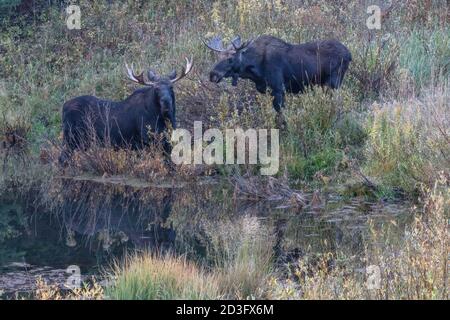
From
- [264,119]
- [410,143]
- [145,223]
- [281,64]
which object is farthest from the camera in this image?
[281,64]

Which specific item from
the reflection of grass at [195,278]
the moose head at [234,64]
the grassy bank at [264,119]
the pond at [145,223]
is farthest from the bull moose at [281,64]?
the reflection of grass at [195,278]

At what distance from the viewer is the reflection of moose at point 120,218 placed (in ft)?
36.4

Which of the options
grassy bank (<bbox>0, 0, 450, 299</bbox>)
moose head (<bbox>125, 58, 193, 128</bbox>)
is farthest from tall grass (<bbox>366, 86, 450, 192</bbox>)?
moose head (<bbox>125, 58, 193, 128</bbox>)

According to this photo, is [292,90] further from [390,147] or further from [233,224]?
[233,224]

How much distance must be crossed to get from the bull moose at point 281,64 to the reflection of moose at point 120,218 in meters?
2.63

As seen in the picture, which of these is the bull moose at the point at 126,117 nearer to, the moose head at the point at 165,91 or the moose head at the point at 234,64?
the moose head at the point at 165,91

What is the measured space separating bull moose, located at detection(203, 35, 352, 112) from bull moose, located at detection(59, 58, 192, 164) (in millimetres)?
757

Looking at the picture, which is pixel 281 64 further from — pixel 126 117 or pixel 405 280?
pixel 405 280

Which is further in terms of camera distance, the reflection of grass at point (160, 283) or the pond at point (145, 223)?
the pond at point (145, 223)

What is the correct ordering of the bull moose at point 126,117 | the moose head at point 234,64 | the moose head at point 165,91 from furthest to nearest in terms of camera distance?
the moose head at point 234,64, the bull moose at point 126,117, the moose head at point 165,91

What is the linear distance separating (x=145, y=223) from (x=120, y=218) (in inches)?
19.6

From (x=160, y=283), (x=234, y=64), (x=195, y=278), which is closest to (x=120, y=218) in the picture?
(x=234, y=64)

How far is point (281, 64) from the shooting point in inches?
614

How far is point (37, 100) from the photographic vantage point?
19.9 metres
